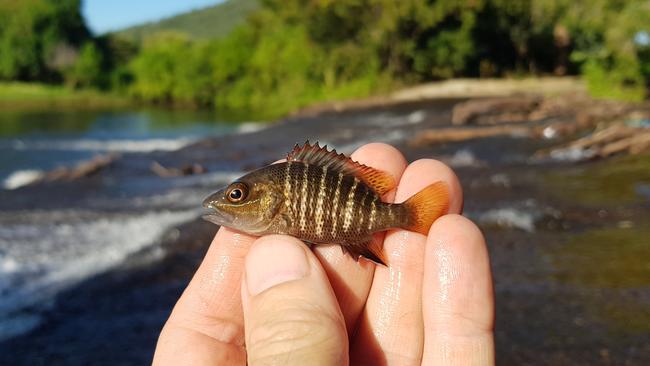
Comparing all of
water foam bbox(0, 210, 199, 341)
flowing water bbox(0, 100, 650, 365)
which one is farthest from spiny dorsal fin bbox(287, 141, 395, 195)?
water foam bbox(0, 210, 199, 341)

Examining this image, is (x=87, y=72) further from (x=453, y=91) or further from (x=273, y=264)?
(x=273, y=264)

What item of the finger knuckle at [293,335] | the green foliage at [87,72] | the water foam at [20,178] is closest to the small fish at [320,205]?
the finger knuckle at [293,335]

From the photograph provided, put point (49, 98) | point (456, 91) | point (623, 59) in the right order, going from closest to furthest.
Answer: point (623, 59), point (456, 91), point (49, 98)

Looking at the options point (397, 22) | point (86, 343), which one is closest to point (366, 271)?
point (86, 343)

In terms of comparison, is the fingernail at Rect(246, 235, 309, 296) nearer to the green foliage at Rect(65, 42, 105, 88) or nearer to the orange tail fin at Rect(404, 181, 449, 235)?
the orange tail fin at Rect(404, 181, 449, 235)

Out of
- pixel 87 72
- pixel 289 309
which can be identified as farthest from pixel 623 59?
pixel 87 72
